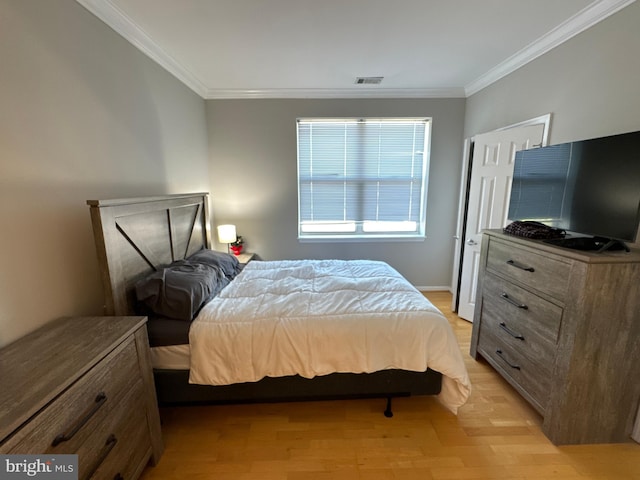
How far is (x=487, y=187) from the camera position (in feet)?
8.56

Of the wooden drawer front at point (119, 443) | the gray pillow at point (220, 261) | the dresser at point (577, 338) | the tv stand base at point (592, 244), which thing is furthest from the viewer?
the gray pillow at point (220, 261)

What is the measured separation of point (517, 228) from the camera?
1.86 metres

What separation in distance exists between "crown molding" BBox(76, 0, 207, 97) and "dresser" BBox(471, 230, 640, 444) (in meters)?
3.00

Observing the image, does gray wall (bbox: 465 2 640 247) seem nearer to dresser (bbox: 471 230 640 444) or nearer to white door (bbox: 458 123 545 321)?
white door (bbox: 458 123 545 321)

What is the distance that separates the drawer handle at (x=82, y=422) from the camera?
0.87 m

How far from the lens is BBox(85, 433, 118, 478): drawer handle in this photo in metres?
1.00

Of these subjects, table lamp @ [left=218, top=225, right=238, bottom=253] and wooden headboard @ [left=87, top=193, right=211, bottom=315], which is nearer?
wooden headboard @ [left=87, top=193, right=211, bottom=315]

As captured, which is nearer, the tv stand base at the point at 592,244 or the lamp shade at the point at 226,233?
the tv stand base at the point at 592,244

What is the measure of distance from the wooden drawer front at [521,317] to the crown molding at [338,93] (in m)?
2.35

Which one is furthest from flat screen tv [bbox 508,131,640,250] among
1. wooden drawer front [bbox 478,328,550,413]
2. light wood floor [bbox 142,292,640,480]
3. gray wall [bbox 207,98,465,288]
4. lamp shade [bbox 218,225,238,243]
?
lamp shade [bbox 218,225,238,243]

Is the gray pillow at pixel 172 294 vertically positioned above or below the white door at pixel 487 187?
below

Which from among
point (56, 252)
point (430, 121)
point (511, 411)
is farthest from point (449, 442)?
point (430, 121)

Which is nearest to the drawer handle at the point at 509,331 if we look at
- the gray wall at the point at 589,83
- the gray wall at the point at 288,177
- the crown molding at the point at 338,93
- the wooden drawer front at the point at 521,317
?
the wooden drawer front at the point at 521,317

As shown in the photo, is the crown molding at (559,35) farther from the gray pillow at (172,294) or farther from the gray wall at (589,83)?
the gray pillow at (172,294)
